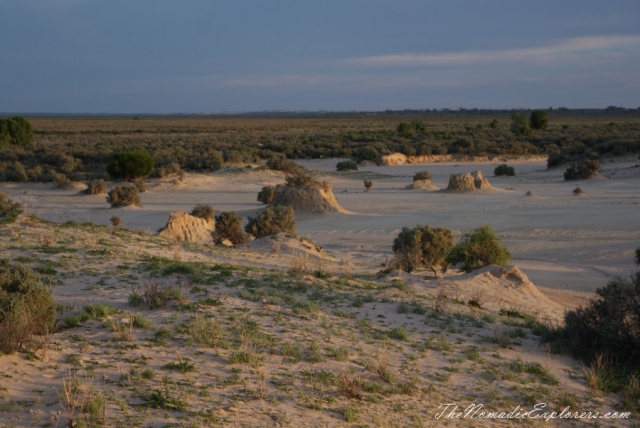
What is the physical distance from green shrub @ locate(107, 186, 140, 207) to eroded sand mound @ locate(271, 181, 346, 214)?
5.53 m

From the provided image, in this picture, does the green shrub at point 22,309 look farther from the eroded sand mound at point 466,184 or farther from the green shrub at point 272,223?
the eroded sand mound at point 466,184

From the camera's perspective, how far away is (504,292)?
36.7 feet

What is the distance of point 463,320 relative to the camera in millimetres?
8672

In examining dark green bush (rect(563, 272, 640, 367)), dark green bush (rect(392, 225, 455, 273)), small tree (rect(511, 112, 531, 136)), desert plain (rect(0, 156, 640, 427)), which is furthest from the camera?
small tree (rect(511, 112, 531, 136))

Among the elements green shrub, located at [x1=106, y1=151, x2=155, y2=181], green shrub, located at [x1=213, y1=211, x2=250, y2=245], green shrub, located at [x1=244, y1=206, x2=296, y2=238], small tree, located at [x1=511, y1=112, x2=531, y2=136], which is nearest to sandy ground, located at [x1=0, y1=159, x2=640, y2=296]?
green shrub, located at [x1=244, y1=206, x2=296, y2=238]

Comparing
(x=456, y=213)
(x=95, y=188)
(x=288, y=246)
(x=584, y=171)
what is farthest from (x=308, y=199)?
(x=584, y=171)

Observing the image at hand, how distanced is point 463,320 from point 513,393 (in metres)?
2.32

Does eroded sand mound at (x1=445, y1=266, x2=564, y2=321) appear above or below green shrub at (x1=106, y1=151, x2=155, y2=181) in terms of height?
below

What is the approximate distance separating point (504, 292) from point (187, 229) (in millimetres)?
8681

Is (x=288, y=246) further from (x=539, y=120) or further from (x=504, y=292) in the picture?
(x=539, y=120)

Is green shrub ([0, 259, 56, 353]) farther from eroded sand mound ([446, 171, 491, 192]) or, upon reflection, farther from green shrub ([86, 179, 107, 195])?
eroded sand mound ([446, 171, 491, 192])

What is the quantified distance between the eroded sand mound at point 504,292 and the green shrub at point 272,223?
6803 millimetres

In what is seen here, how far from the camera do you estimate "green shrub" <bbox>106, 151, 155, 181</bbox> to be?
105ft

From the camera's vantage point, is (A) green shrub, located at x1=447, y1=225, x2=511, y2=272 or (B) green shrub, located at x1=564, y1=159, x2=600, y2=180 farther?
(B) green shrub, located at x1=564, y1=159, x2=600, y2=180
